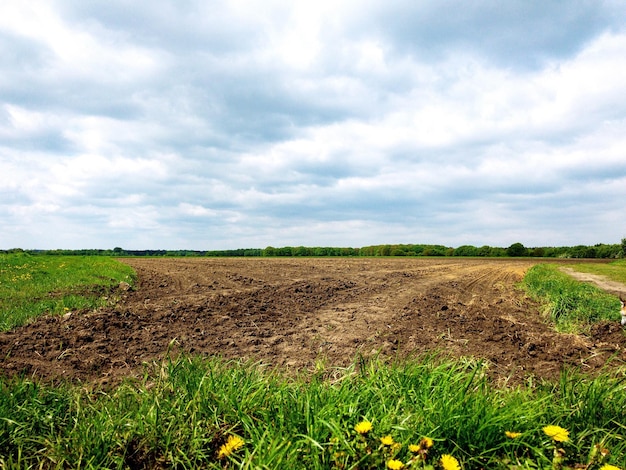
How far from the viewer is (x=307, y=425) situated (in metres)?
2.56

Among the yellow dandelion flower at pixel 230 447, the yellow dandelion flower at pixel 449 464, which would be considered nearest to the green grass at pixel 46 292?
the yellow dandelion flower at pixel 230 447

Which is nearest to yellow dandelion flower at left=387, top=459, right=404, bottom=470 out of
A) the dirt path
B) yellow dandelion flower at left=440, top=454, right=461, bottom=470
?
yellow dandelion flower at left=440, top=454, right=461, bottom=470

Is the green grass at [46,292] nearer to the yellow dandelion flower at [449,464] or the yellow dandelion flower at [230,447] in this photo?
the yellow dandelion flower at [230,447]

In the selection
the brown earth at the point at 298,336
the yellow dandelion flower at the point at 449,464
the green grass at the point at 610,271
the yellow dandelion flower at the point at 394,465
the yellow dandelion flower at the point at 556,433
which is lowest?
the brown earth at the point at 298,336

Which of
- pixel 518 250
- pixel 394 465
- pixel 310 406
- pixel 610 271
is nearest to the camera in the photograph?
pixel 394 465

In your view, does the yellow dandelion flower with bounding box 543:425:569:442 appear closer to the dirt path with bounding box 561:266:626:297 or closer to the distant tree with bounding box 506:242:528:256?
the dirt path with bounding box 561:266:626:297

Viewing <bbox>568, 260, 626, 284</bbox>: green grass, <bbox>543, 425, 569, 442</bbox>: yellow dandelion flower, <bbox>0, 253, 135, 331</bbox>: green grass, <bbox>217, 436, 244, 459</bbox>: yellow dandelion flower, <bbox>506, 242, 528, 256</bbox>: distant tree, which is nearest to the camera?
<bbox>543, 425, 569, 442</bbox>: yellow dandelion flower

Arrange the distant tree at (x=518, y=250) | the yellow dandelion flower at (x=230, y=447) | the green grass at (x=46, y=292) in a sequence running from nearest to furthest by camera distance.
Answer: the yellow dandelion flower at (x=230, y=447) < the green grass at (x=46, y=292) < the distant tree at (x=518, y=250)

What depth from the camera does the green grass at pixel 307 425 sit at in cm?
243

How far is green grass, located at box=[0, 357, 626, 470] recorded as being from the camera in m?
2.43

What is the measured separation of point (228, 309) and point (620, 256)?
6314 cm

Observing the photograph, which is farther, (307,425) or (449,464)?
(307,425)

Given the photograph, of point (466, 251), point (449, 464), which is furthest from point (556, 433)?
point (466, 251)

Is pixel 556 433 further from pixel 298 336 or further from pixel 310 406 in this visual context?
pixel 298 336
